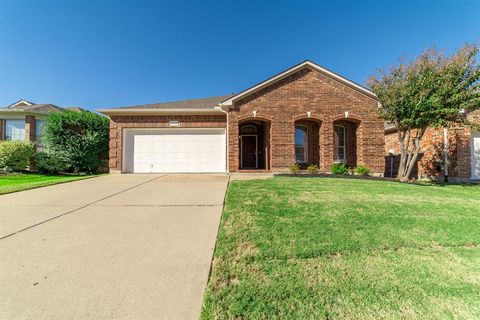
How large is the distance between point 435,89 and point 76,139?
1804cm

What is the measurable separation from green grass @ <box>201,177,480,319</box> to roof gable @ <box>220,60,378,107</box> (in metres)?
7.33

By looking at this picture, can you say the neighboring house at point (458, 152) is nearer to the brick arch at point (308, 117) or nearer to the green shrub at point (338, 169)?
the green shrub at point (338, 169)

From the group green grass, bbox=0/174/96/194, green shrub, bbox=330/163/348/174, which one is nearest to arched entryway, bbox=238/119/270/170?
green shrub, bbox=330/163/348/174

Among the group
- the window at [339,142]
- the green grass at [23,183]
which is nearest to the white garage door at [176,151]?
the green grass at [23,183]

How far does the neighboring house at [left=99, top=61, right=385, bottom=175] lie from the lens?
10.7 meters

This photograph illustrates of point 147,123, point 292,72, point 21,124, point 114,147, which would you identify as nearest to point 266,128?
point 292,72

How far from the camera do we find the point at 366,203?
4.94 meters

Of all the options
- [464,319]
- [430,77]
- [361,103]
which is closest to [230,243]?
[464,319]

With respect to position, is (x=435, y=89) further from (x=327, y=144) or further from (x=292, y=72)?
(x=292, y=72)

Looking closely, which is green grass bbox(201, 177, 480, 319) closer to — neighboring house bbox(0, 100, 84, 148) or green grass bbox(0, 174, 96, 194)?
green grass bbox(0, 174, 96, 194)

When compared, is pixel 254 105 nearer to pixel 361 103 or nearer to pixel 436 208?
pixel 361 103

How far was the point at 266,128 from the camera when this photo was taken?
37.9ft

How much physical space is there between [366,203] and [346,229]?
194 centimetres

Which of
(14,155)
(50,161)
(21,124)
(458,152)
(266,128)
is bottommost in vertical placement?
(50,161)
